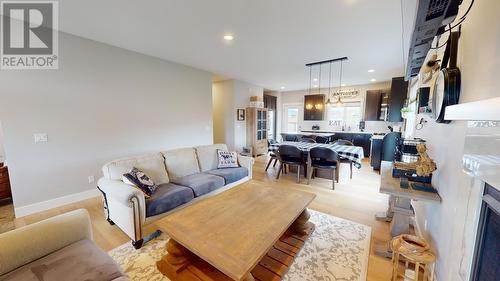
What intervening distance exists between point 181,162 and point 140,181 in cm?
82

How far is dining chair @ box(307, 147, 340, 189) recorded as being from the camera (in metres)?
3.68

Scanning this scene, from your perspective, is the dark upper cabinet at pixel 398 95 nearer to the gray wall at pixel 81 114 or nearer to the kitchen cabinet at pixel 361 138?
the kitchen cabinet at pixel 361 138

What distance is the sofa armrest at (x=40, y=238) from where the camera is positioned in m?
1.21

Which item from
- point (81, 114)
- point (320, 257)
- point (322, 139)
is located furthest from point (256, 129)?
point (320, 257)

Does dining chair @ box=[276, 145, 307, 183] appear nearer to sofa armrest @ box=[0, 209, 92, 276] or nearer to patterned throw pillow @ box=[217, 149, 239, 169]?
patterned throw pillow @ box=[217, 149, 239, 169]

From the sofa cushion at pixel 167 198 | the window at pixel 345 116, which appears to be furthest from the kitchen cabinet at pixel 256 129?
the sofa cushion at pixel 167 198

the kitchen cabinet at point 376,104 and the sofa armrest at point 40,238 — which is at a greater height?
the kitchen cabinet at point 376,104

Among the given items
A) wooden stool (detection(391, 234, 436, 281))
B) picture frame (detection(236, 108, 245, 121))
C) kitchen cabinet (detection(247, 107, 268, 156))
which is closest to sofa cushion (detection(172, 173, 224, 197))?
wooden stool (detection(391, 234, 436, 281))

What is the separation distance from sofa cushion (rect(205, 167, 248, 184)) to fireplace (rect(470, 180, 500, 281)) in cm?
259

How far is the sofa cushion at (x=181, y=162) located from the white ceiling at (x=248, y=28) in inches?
73.9

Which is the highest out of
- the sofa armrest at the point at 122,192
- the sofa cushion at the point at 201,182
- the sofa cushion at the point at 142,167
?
the sofa cushion at the point at 142,167

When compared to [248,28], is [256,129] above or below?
below

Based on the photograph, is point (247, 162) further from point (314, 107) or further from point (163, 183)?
point (314, 107)

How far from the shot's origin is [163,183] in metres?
2.69
